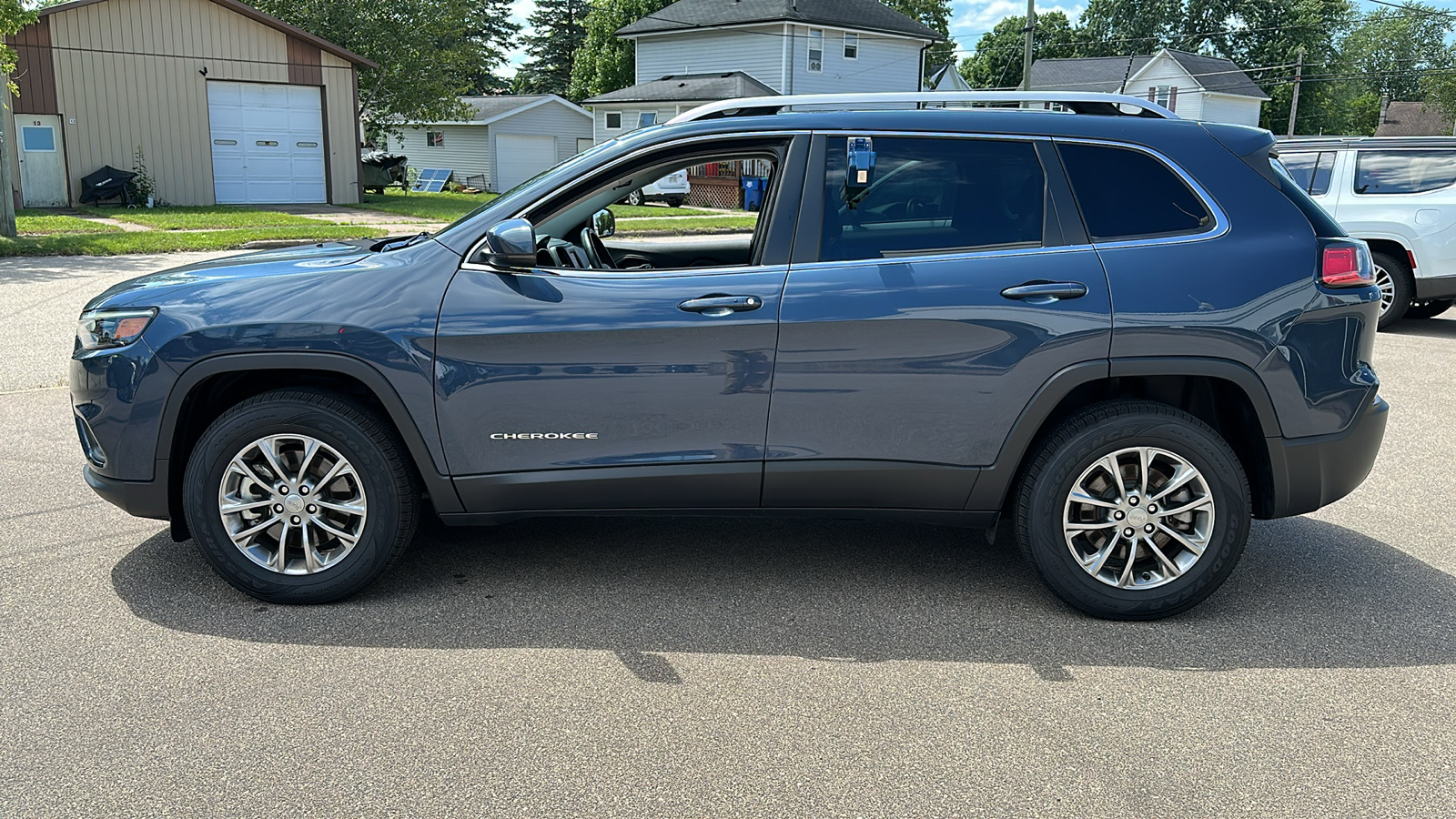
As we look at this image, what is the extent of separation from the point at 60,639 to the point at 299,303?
139 centimetres

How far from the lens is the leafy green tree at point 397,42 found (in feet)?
109

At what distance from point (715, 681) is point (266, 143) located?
28877 mm

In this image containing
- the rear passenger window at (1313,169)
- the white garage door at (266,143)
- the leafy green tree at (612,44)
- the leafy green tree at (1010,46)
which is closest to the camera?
the rear passenger window at (1313,169)

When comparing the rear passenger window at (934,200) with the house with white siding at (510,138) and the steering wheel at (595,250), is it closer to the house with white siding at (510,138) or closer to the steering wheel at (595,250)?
the steering wheel at (595,250)

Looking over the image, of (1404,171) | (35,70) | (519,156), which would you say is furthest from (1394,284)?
(519,156)

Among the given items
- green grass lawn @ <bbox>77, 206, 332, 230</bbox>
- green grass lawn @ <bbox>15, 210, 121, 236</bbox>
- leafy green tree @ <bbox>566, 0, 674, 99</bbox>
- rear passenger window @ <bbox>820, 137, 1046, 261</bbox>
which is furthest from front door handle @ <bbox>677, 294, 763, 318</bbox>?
leafy green tree @ <bbox>566, 0, 674, 99</bbox>

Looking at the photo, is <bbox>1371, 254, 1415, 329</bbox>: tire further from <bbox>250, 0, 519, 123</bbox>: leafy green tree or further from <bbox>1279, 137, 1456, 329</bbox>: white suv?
<bbox>250, 0, 519, 123</bbox>: leafy green tree

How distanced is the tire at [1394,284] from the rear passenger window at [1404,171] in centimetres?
67

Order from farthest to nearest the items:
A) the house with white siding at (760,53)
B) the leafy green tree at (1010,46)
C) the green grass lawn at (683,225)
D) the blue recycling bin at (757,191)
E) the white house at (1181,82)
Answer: the leafy green tree at (1010,46) < the white house at (1181,82) < the house with white siding at (760,53) < the green grass lawn at (683,225) < the blue recycling bin at (757,191)

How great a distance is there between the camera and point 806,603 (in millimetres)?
4367

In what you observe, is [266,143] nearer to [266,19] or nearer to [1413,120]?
[266,19]

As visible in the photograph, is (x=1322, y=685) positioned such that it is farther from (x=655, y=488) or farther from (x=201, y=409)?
(x=201, y=409)

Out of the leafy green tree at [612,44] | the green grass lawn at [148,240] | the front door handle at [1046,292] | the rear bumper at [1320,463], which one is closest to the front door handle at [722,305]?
the front door handle at [1046,292]

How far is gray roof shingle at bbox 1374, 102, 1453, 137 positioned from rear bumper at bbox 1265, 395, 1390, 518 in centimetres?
7553
